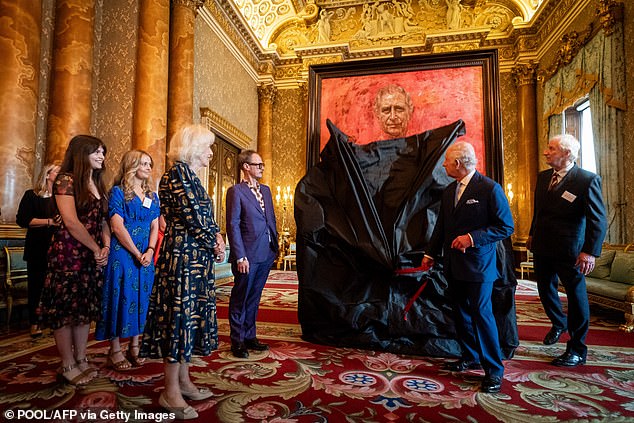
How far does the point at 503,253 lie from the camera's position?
2.73 metres

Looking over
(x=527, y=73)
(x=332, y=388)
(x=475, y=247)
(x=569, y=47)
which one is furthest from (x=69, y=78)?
(x=527, y=73)

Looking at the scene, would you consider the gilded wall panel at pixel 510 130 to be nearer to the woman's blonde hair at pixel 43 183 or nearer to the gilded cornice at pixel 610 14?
the gilded cornice at pixel 610 14

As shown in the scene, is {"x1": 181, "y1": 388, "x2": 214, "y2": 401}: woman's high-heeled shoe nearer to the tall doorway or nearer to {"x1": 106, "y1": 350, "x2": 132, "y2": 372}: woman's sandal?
{"x1": 106, "y1": 350, "x2": 132, "y2": 372}: woman's sandal

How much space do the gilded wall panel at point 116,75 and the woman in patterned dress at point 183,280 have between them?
14.9ft

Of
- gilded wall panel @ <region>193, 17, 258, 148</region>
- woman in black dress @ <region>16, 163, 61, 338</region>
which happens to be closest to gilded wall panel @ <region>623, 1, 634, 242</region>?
gilded wall panel @ <region>193, 17, 258, 148</region>

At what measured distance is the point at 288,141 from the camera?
10930 mm

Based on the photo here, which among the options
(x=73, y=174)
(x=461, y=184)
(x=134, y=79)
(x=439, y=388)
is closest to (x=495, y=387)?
(x=439, y=388)

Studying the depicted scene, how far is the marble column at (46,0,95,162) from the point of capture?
4.65 m

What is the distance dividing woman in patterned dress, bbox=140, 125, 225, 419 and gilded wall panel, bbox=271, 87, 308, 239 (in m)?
8.76

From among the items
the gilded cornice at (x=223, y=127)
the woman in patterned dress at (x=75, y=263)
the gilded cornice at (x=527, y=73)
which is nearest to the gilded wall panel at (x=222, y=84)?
the gilded cornice at (x=223, y=127)

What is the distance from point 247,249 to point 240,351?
2.49 ft

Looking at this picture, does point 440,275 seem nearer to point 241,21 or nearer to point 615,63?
point 615,63

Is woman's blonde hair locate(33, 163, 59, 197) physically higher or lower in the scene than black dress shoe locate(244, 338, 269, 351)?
higher

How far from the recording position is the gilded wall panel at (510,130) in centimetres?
951
